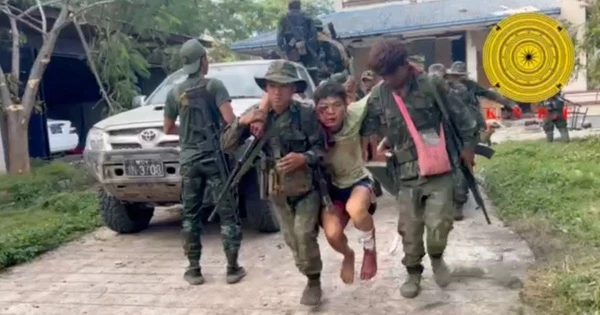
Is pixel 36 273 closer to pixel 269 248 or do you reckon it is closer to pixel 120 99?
pixel 269 248

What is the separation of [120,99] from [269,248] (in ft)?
22.0

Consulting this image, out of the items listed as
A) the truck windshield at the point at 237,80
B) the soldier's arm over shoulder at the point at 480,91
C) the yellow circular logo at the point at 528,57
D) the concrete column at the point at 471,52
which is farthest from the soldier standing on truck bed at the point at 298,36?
the concrete column at the point at 471,52

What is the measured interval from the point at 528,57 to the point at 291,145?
2.19 meters

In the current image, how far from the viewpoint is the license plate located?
5.92m

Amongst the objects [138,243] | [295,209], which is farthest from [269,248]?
[295,209]

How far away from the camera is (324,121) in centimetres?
431

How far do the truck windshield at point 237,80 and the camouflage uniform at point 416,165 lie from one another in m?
2.64

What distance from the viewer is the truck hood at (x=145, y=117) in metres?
6.17

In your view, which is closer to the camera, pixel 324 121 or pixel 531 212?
pixel 324 121

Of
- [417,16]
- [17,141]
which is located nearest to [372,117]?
[17,141]

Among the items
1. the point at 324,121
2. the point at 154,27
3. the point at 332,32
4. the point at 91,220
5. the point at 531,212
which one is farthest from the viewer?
the point at 154,27

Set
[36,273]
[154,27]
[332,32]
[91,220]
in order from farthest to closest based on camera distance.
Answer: [154,27], [332,32], [91,220], [36,273]

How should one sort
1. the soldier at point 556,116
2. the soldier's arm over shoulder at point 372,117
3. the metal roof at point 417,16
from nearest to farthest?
the soldier's arm over shoulder at point 372,117, the soldier at point 556,116, the metal roof at point 417,16

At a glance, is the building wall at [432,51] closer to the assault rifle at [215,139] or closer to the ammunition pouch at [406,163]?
the assault rifle at [215,139]
